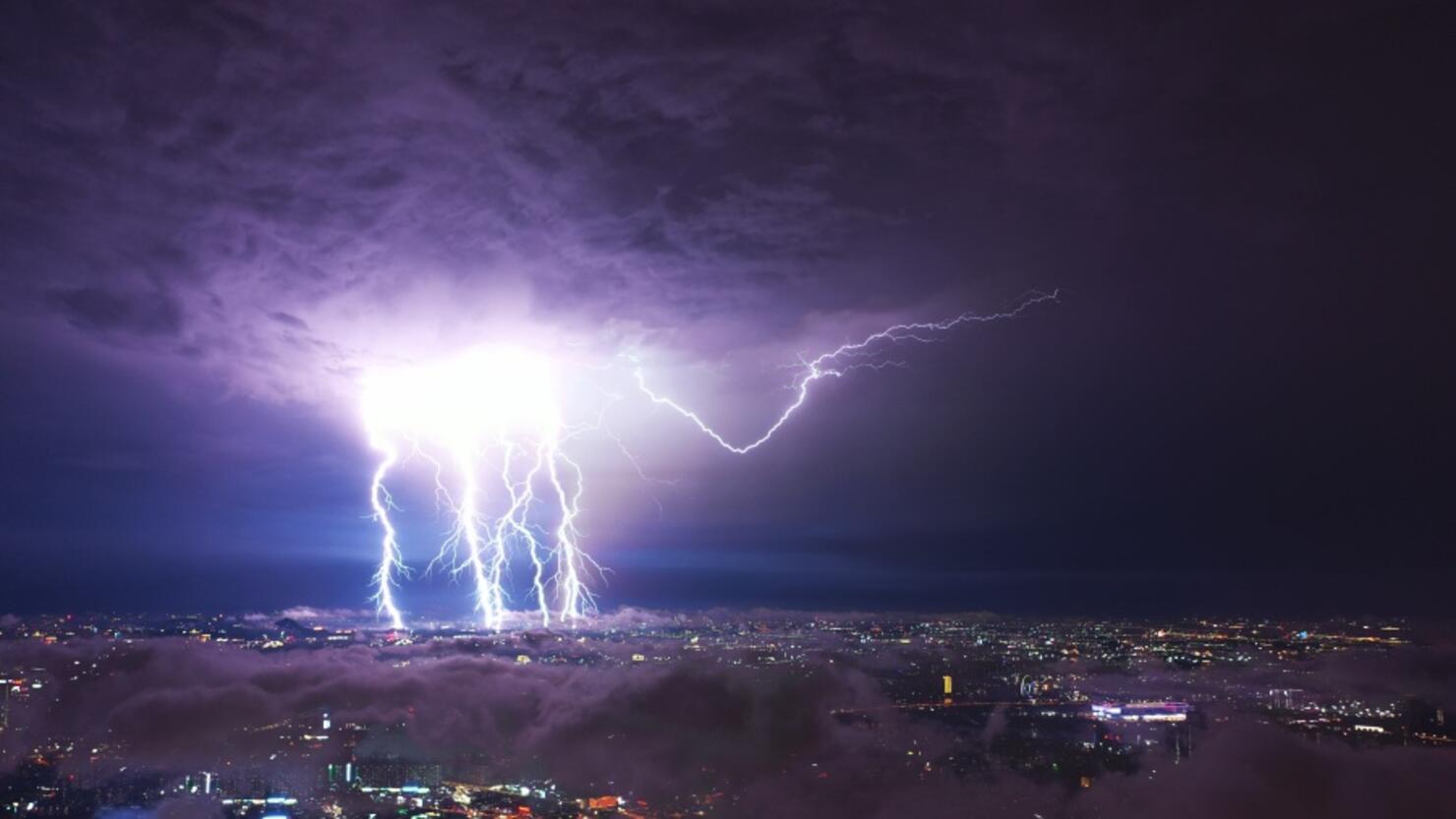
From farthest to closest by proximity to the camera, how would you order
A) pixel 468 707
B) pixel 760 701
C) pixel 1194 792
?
pixel 468 707 → pixel 760 701 → pixel 1194 792

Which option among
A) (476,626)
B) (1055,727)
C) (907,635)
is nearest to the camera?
(1055,727)

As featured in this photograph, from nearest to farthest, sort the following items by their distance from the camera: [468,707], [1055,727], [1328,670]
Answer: [1328,670] → [1055,727] → [468,707]

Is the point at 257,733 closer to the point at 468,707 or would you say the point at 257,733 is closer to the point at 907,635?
the point at 468,707

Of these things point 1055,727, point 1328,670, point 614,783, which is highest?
point 1328,670

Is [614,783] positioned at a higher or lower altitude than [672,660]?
Result: lower

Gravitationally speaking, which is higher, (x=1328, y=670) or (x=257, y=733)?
(x=1328, y=670)

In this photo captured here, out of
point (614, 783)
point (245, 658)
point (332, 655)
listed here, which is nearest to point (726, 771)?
point (614, 783)

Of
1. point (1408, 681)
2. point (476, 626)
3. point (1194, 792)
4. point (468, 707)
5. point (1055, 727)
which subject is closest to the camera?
point (1194, 792)

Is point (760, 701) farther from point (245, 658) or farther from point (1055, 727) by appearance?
point (245, 658)

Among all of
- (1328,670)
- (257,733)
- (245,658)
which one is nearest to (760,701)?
(1328,670)

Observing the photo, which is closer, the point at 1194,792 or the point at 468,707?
the point at 1194,792
